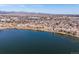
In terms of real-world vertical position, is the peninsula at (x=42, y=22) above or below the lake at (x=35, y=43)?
above

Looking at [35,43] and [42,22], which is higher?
[42,22]

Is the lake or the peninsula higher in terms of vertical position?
the peninsula

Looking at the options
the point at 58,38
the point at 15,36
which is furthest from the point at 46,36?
the point at 15,36
